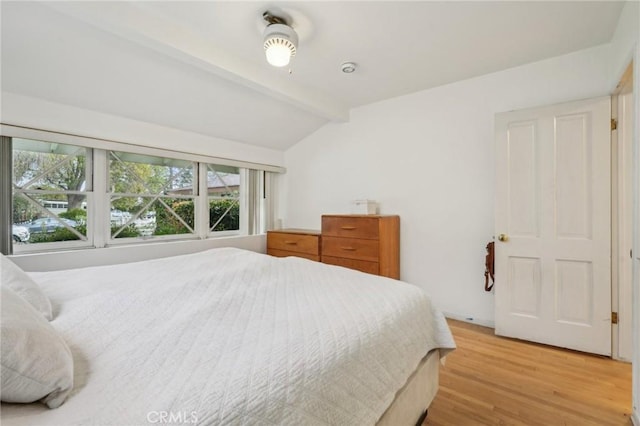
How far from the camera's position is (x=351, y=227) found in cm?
308

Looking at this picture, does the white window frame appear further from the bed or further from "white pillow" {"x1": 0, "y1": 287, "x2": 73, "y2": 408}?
"white pillow" {"x1": 0, "y1": 287, "x2": 73, "y2": 408}

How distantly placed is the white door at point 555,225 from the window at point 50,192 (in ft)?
12.7

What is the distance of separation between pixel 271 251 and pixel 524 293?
9.33 ft

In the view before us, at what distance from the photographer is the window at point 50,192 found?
2279mm

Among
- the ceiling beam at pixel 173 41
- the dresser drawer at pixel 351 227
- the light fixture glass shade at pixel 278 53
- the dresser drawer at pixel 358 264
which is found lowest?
the dresser drawer at pixel 358 264

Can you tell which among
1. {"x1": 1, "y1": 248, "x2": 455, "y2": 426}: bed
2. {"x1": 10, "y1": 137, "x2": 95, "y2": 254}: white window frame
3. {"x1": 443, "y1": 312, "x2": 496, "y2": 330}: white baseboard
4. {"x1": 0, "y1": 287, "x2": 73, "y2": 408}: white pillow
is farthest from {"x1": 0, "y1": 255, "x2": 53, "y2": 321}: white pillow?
{"x1": 443, "y1": 312, "x2": 496, "y2": 330}: white baseboard

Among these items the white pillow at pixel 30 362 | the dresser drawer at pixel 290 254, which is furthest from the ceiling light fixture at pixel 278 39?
the dresser drawer at pixel 290 254

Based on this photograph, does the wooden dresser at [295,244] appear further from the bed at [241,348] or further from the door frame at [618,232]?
the door frame at [618,232]

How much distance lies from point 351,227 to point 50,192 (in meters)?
2.80

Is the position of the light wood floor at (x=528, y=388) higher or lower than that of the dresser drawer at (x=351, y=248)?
lower

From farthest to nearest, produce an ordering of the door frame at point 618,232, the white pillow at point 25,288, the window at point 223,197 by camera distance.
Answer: the window at point 223,197 < the door frame at point 618,232 < the white pillow at point 25,288

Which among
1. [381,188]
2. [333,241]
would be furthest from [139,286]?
[381,188]

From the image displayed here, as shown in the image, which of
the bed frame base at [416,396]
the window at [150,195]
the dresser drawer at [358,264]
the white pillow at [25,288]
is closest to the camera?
the white pillow at [25,288]

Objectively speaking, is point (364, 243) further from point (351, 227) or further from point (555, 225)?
point (555, 225)
